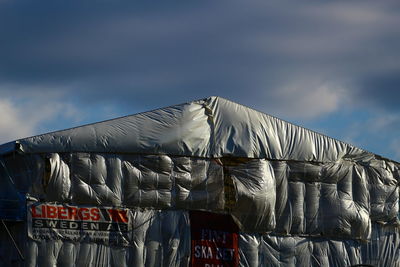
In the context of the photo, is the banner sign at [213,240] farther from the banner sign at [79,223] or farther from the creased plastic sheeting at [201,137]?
the banner sign at [79,223]

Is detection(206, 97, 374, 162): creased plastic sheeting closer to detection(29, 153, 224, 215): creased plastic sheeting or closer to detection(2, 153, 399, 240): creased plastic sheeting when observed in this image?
detection(2, 153, 399, 240): creased plastic sheeting

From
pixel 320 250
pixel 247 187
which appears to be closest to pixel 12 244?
pixel 247 187

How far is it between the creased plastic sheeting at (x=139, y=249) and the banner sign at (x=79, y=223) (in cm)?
31

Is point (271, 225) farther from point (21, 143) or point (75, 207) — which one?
point (21, 143)

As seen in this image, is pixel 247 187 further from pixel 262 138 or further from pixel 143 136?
pixel 143 136

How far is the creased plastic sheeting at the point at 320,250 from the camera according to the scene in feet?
134

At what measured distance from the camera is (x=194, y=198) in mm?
39500

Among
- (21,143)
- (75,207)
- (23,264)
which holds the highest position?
(21,143)

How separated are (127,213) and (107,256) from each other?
208cm

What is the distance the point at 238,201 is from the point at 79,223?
24.5ft

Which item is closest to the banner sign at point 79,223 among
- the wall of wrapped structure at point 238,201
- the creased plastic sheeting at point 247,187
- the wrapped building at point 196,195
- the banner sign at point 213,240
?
the wrapped building at point 196,195

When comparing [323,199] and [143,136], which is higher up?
[143,136]

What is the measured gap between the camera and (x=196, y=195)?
39.6m

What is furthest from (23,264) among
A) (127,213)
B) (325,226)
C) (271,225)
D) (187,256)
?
(325,226)
